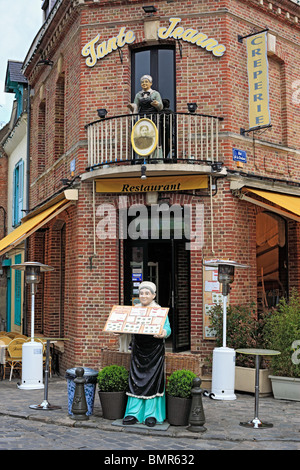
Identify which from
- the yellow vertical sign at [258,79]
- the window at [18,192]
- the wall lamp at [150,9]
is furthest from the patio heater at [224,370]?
the window at [18,192]

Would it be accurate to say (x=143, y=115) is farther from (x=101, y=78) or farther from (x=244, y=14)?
(x=244, y=14)

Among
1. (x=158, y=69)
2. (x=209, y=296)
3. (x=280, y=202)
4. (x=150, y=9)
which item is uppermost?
(x=150, y=9)

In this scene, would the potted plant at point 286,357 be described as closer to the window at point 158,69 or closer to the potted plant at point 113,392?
the potted plant at point 113,392

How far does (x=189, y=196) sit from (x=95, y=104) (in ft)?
9.52

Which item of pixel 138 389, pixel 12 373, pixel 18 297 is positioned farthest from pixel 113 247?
pixel 18 297

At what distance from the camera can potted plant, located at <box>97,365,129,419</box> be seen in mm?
7465

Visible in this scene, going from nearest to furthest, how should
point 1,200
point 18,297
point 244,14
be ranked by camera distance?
point 244,14 → point 18,297 → point 1,200

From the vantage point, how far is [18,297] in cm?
1809

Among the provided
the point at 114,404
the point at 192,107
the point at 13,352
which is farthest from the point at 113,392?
the point at 192,107

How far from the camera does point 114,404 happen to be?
7.48 metres

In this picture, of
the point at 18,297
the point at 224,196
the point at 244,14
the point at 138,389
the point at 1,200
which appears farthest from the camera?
the point at 1,200

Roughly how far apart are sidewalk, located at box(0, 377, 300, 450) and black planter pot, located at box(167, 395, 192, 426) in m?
0.10

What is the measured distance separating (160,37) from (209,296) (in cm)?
547

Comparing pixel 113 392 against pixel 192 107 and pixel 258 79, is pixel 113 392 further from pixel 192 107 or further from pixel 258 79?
pixel 258 79
